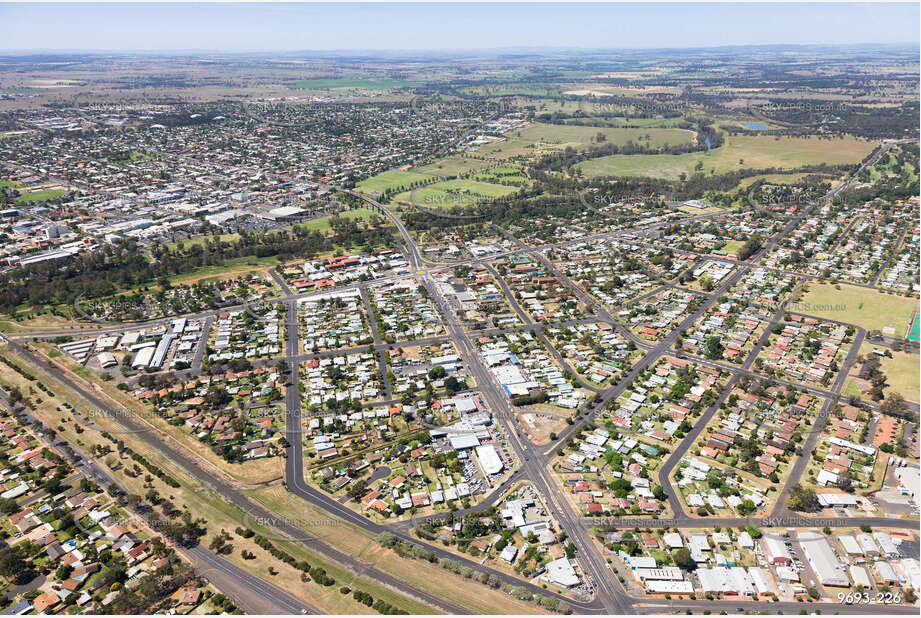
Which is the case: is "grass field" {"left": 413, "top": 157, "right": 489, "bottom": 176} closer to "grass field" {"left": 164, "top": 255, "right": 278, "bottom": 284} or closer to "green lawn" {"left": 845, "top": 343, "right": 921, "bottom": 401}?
"grass field" {"left": 164, "top": 255, "right": 278, "bottom": 284}

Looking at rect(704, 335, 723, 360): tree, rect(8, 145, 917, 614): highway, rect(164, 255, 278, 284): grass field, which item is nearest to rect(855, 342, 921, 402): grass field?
rect(8, 145, 917, 614): highway

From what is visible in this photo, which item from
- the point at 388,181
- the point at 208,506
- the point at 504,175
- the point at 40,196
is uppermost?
the point at 40,196

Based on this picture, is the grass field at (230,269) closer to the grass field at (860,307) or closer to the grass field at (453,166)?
the grass field at (453,166)

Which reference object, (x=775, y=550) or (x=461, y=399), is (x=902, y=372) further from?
(x=461, y=399)

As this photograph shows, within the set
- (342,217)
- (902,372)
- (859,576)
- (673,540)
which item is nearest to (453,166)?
(342,217)

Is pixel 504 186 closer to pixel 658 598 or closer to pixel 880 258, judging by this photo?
pixel 880 258

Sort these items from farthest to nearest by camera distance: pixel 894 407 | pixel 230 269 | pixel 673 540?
pixel 230 269, pixel 894 407, pixel 673 540

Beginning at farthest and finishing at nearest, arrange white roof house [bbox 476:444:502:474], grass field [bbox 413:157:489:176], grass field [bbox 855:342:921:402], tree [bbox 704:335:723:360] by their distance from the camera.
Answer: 1. grass field [bbox 413:157:489:176]
2. tree [bbox 704:335:723:360]
3. grass field [bbox 855:342:921:402]
4. white roof house [bbox 476:444:502:474]
